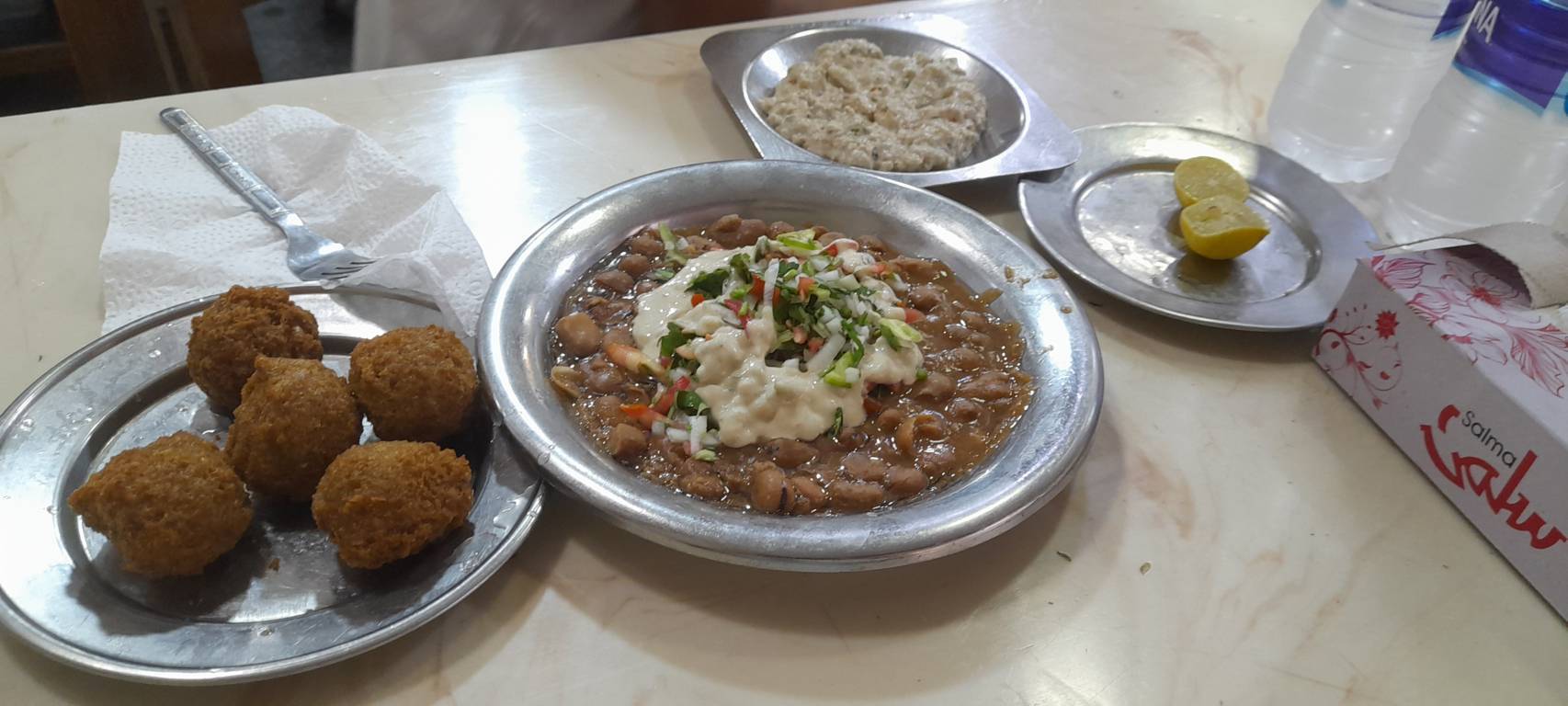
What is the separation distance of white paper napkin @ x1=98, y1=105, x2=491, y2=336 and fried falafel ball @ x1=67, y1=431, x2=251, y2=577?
0.52 metres

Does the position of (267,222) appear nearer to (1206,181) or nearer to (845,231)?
(845,231)

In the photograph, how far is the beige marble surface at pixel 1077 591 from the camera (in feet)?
4.36

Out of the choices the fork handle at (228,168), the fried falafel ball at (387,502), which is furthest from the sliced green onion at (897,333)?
the fork handle at (228,168)

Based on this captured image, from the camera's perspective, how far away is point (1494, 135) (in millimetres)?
2051

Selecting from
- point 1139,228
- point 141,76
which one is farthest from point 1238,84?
point 141,76

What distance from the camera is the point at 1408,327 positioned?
65.9 inches

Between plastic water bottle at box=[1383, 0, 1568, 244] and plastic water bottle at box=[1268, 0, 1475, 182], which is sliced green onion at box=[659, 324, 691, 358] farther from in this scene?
plastic water bottle at box=[1268, 0, 1475, 182]

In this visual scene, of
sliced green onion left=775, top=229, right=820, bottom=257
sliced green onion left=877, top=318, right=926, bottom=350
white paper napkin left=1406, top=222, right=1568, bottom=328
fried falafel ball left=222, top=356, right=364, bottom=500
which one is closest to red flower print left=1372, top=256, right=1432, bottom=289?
white paper napkin left=1406, top=222, right=1568, bottom=328

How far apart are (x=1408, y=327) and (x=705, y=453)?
1223mm

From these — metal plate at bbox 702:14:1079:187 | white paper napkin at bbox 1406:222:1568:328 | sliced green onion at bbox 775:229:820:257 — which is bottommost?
metal plate at bbox 702:14:1079:187

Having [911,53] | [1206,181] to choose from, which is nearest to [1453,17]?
[1206,181]

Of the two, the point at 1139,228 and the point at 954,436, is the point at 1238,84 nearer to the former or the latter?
the point at 1139,228

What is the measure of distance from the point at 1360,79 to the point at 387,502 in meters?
2.44

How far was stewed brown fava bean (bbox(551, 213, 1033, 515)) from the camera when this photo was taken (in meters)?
1.50
